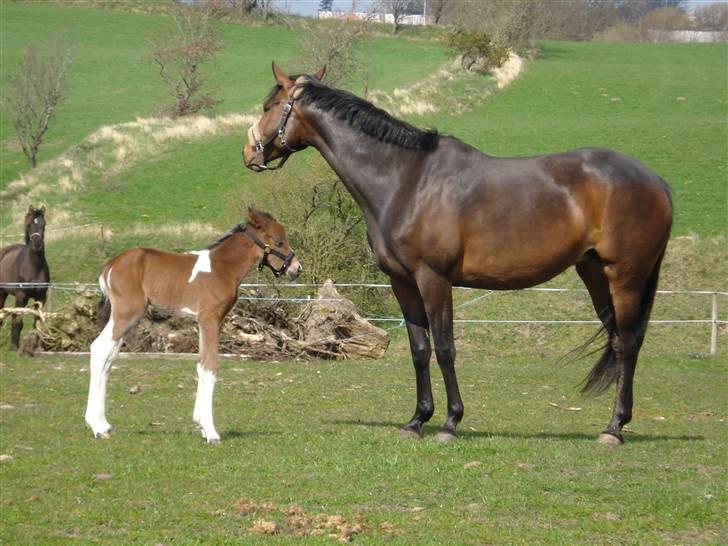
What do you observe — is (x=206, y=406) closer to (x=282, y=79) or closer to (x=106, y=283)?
(x=106, y=283)

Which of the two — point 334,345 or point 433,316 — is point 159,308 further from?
point 334,345

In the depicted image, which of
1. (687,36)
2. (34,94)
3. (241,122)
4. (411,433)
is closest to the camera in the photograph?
(411,433)

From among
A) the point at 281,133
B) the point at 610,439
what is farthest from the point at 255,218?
the point at 610,439

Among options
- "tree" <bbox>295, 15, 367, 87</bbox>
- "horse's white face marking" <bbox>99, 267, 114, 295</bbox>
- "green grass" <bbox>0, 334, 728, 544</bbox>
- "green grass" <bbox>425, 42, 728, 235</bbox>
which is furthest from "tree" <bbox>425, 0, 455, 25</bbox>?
"horse's white face marking" <bbox>99, 267, 114, 295</bbox>

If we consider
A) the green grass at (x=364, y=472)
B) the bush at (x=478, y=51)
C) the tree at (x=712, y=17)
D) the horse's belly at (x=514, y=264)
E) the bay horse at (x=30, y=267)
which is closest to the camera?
the green grass at (x=364, y=472)

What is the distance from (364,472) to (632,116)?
44422 millimetres

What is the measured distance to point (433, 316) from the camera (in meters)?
8.61

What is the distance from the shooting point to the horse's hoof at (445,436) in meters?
8.62

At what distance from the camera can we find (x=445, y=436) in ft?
28.4

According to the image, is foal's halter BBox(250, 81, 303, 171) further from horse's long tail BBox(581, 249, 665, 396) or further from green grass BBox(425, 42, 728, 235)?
green grass BBox(425, 42, 728, 235)

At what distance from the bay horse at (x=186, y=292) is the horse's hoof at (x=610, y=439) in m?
3.05

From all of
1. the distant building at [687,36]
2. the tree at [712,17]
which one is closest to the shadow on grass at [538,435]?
the distant building at [687,36]

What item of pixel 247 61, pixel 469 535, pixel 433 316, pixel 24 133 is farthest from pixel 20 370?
pixel 247 61

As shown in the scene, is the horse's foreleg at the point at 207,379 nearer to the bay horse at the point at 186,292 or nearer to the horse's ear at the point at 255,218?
the bay horse at the point at 186,292
